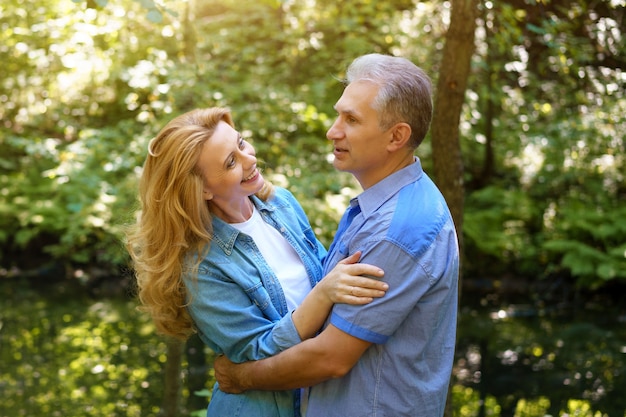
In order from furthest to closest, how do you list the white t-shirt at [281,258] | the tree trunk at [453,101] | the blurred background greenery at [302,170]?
1. the blurred background greenery at [302,170]
2. the tree trunk at [453,101]
3. the white t-shirt at [281,258]

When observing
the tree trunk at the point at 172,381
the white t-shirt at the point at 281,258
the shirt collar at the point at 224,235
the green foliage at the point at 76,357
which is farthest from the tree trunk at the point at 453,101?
the green foliage at the point at 76,357

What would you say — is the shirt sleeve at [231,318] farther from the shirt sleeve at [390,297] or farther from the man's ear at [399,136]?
the man's ear at [399,136]

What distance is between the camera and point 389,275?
1.96 meters

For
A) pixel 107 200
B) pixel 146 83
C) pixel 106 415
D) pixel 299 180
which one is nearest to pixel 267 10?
pixel 107 200

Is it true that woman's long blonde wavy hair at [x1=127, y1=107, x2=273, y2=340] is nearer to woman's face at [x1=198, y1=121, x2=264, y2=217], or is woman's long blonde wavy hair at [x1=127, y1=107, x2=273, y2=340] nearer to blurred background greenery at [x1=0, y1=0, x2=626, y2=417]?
woman's face at [x1=198, y1=121, x2=264, y2=217]

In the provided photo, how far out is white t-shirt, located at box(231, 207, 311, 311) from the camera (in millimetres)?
2455

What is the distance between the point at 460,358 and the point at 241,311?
557cm

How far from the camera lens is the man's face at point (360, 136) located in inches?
82.2

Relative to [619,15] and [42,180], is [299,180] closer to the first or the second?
[619,15]

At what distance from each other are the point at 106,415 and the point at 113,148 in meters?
2.62

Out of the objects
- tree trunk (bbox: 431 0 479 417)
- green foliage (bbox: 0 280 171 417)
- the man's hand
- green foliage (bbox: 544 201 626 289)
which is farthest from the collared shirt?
green foliage (bbox: 544 201 626 289)

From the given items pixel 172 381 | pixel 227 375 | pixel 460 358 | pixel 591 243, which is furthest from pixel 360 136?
pixel 591 243

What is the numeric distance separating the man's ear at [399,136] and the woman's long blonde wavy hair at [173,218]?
0.59 meters

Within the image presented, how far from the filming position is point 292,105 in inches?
301
